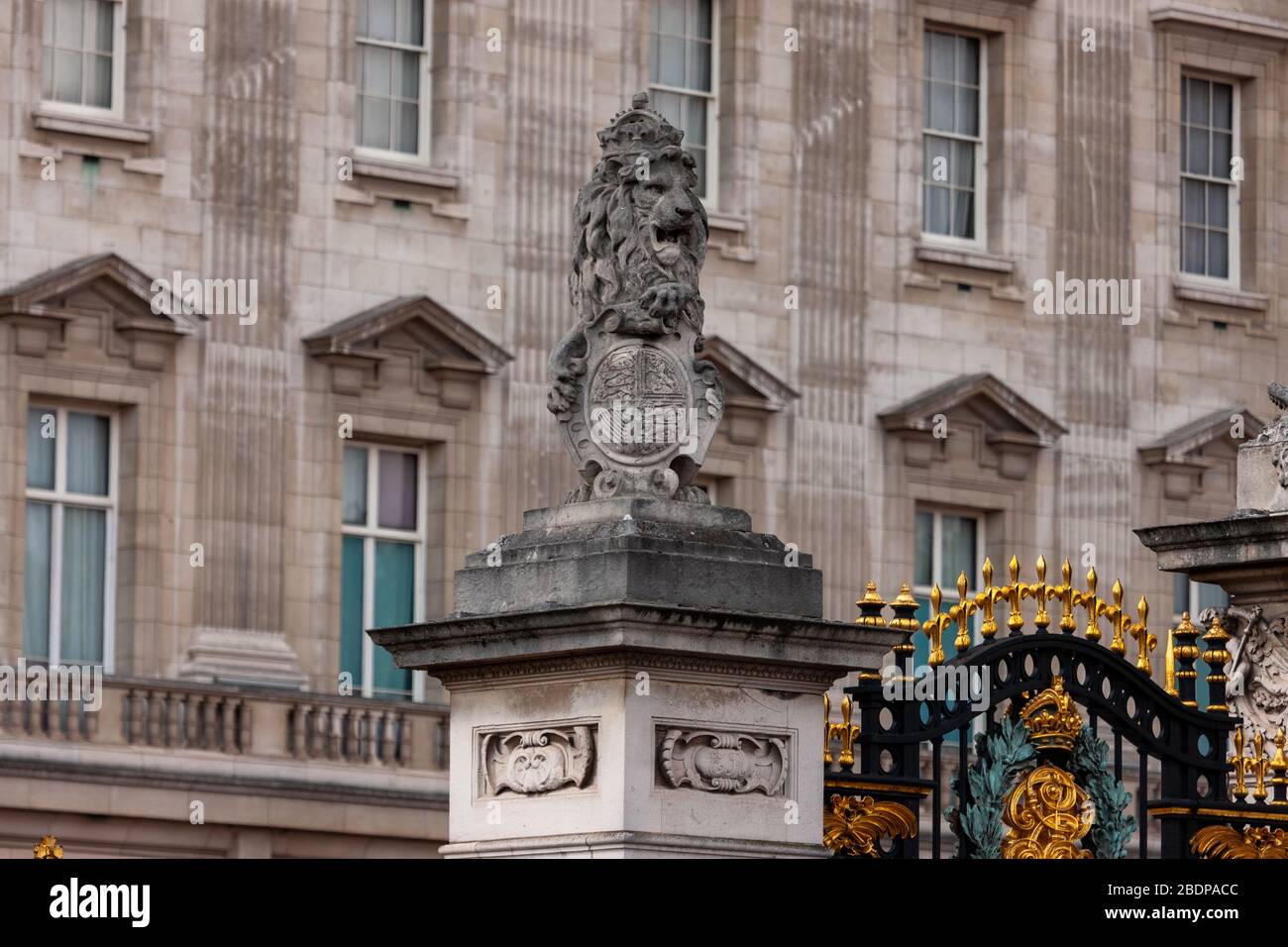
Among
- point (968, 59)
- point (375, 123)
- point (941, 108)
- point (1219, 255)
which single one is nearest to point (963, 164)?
point (941, 108)

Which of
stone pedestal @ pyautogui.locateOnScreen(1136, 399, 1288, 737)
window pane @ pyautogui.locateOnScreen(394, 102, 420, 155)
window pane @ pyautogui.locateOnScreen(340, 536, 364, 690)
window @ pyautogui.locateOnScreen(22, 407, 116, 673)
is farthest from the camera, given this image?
window pane @ pyautogui.locateOnScreen(394, 102, 420, 155)

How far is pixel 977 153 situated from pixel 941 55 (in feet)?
3.57

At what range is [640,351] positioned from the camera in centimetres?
1914

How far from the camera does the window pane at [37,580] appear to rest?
40719 mm

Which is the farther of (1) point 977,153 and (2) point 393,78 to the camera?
(1) point 977,153

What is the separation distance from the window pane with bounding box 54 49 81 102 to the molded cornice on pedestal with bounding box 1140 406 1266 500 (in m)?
13.1

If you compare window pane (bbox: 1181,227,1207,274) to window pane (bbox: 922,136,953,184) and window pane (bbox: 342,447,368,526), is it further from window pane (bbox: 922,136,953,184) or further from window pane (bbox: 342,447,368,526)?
window pane (bbox: 342,447,368,526)

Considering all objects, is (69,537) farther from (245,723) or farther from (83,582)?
(245,723)

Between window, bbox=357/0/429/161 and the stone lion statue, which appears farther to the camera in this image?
window, bbox=357/0/429/161

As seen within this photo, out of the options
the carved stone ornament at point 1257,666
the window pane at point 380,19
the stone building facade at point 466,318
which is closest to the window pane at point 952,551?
the stone building facade at point 466,318

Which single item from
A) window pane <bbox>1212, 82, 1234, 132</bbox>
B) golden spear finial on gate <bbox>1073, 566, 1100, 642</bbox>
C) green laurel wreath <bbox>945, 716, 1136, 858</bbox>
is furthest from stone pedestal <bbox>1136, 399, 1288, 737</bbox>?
window pane <bbox>1212, 82, 1234, 132</bbox>

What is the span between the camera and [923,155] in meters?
47.2

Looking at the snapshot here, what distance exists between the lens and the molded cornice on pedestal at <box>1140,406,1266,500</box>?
48.4m

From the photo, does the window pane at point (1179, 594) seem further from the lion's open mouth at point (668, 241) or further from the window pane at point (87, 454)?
the lion's open mouth at point (668, 241)
